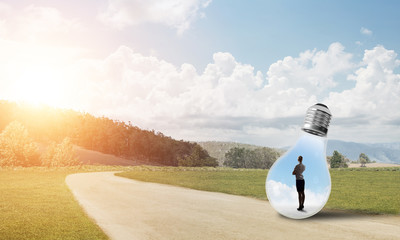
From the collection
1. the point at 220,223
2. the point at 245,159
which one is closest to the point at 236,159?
the point at 245,159

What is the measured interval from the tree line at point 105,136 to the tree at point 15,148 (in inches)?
1176

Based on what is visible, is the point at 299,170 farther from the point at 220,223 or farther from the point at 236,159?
the point at 236,159

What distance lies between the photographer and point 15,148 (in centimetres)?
5853

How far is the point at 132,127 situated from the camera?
3780 inches

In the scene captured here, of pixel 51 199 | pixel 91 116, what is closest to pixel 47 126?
pixel 91 116

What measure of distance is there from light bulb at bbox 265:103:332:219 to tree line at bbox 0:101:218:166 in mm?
80898

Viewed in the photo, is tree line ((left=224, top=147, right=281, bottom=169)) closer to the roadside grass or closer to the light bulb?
the roadside grass

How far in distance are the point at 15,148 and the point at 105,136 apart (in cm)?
3864

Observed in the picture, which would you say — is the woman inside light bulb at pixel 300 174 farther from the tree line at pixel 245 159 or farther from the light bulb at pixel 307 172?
the tree line at pixel 245 159

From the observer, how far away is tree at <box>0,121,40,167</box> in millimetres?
57312

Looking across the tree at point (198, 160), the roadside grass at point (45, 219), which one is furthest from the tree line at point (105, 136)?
the roadside grass at point (45, 219)

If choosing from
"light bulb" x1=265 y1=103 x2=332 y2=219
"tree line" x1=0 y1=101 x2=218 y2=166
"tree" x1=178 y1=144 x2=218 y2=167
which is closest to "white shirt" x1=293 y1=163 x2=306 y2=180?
"light bulb" x1=265 y1=103 x2=332 y2=219

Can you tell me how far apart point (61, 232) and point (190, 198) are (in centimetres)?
881

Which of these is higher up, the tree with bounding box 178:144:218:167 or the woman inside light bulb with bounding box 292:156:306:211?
the tree with bounding box 178:144:218:167
